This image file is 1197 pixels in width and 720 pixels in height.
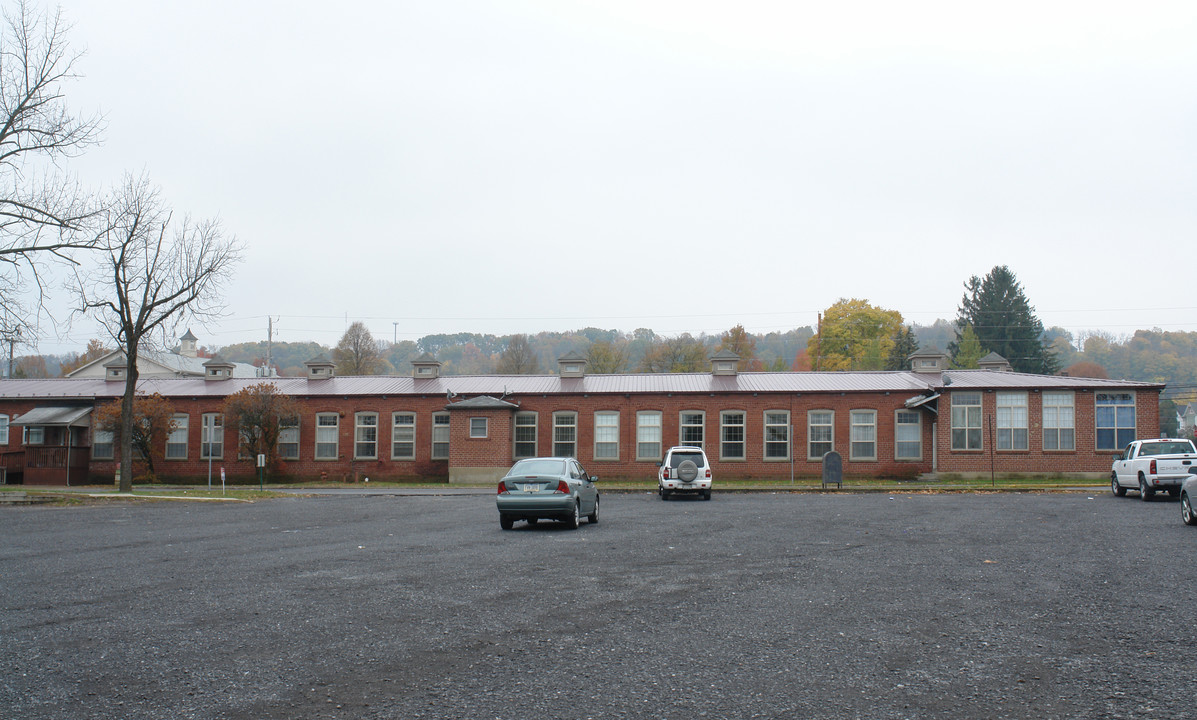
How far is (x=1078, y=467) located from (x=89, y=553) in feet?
123

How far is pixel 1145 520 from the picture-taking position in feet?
59.1

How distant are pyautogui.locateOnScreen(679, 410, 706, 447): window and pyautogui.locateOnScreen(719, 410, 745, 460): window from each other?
0.89 meters

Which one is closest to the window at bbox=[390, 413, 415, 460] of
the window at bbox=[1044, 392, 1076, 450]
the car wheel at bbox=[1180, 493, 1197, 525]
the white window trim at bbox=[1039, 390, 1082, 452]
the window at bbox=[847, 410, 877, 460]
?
the window at bbox=[847, 410, 877, 460]

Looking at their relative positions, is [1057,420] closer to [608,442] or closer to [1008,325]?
[608,442]

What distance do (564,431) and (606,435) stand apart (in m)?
2.05

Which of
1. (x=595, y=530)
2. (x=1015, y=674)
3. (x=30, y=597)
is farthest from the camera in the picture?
(x=595, y=530)

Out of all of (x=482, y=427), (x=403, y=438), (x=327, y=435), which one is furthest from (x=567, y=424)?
(x=327, y=435)

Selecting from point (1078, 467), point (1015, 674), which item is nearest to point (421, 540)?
point (1015, 674)

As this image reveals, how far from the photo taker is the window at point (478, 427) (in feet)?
134

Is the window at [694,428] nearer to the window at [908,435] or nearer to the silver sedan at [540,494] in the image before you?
the window at [908,435]

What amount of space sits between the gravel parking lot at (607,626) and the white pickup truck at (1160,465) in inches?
365

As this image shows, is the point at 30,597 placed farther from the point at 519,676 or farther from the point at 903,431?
the point at 903,431

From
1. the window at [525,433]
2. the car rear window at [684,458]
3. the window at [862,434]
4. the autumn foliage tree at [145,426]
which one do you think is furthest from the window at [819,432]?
the autumn foliage tree at [145,426]

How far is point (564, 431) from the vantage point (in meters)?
42.5
